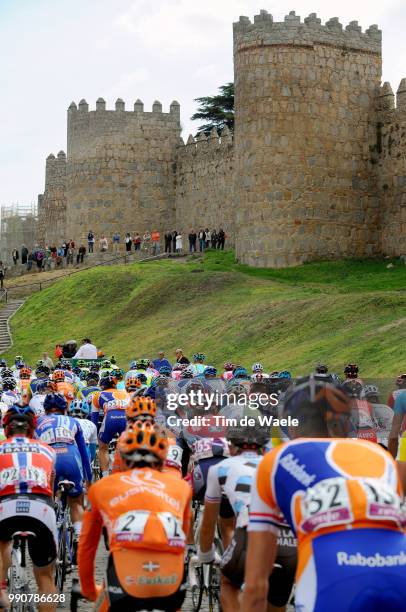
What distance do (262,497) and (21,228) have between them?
92358mm

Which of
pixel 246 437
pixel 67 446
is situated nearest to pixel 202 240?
pixel 67 446

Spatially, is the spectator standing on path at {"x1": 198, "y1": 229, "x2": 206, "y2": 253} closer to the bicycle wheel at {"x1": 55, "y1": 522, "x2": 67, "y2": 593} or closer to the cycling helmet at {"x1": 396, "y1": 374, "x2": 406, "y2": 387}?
the cycling helmet at {"x1": 396, "y1": 374, "x2": 406, "y2": 387}

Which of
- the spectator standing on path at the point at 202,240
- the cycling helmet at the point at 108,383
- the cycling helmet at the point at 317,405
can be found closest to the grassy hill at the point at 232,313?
the spectator standing on path at the point at 202,240

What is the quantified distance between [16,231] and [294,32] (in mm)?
51478

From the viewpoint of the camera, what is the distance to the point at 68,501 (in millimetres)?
11742

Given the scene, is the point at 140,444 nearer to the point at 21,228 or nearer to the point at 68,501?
the point at 68,501

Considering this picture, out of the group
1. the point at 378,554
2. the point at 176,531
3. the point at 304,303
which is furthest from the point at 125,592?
the point at 304,303

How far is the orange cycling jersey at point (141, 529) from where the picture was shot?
22.3 ft

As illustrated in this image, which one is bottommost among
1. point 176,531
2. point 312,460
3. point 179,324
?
point 179,324

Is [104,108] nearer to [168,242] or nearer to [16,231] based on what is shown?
A: [168,242]

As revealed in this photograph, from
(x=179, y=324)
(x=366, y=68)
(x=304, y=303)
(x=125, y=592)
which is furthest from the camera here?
(x=366, y=68)

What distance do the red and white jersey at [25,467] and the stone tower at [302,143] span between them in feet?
126

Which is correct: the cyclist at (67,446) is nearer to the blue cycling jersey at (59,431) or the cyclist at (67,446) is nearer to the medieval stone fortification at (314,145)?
the blue cycling jersey at (59,431)

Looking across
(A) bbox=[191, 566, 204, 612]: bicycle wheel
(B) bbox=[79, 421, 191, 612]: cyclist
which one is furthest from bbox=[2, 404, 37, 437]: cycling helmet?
(B) bbox=[79, 421, 191, 612]: cyclist
